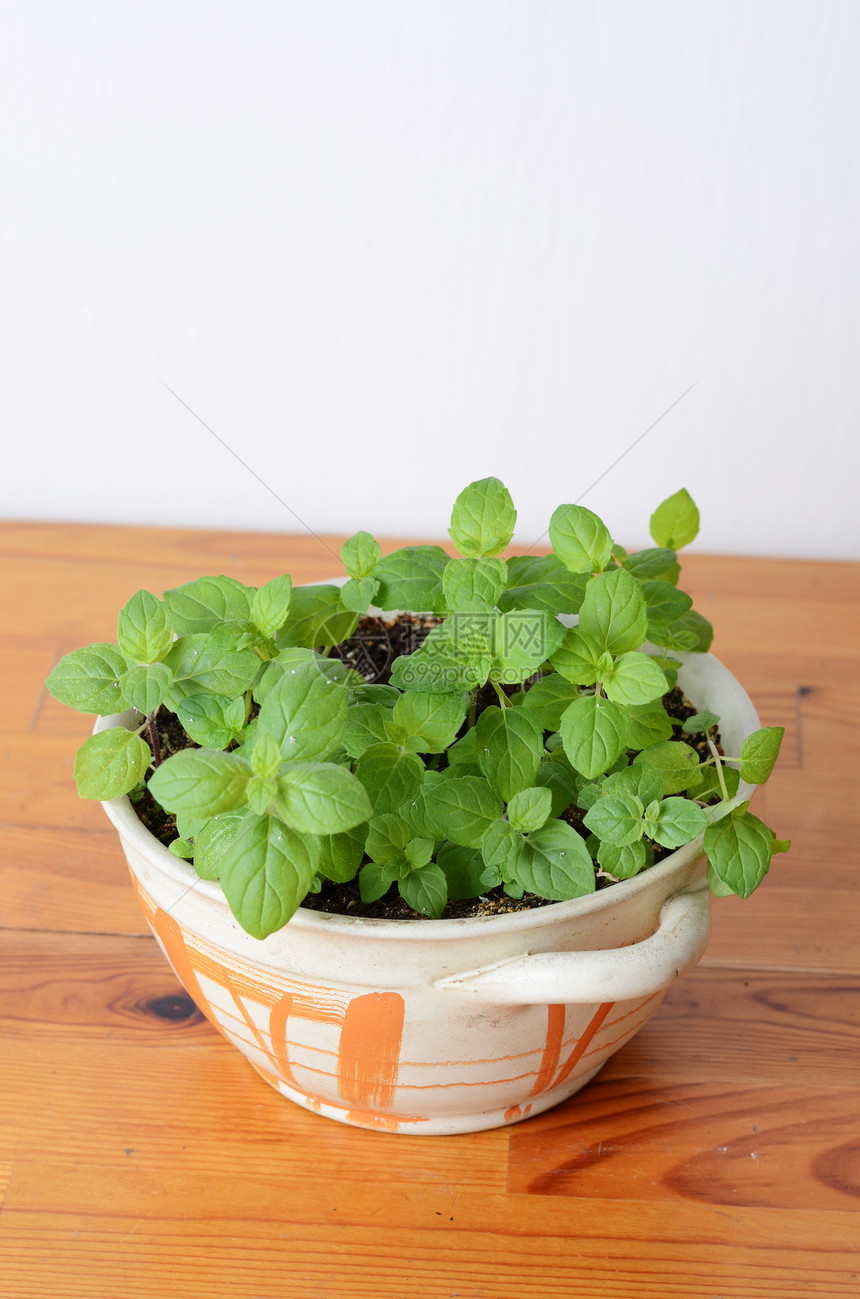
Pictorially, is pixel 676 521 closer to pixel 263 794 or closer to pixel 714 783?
pixel 714 783

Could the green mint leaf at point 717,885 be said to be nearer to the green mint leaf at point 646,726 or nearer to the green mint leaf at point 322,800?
the green mint leaf at point 646,726

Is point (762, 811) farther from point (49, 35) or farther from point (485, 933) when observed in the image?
point (49, 35)

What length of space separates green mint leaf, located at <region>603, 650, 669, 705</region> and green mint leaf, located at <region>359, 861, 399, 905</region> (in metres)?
0.13

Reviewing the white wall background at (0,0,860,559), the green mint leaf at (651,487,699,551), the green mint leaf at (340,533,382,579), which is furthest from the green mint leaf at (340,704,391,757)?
the white wall background at (0,0,860,559)

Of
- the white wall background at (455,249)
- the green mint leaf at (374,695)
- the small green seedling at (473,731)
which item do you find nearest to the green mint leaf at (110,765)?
the small green seedling at (473,731)

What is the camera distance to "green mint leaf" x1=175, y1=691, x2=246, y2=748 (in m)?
0.55

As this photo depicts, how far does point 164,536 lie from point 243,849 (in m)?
0.74

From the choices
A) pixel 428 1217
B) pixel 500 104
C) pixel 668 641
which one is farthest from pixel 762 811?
pixel 500 104

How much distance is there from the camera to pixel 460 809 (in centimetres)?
54

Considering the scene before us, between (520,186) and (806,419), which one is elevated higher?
(520,186)

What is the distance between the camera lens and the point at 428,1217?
60cm

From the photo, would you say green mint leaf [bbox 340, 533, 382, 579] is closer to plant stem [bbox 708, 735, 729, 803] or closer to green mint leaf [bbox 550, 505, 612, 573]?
green mint leaf [bbox 550, 505, 612, 573]

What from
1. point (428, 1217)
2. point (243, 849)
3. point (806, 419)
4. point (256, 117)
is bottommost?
point (428, 1217)

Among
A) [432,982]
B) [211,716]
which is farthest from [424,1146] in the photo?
[211,716]
